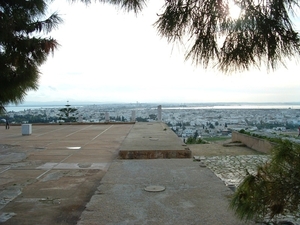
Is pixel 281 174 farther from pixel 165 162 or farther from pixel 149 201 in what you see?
pixel 165 162

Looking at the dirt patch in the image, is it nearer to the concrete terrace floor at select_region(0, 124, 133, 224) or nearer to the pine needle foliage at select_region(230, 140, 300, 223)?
the concrete terrace floor at select_region(0, 124, 133, 224)

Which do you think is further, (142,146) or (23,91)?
(142,146)

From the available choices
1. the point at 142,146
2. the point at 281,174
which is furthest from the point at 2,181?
the point at 281,174

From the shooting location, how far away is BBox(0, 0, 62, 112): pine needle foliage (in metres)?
3.48

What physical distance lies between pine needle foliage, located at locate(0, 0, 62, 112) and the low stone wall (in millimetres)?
6614

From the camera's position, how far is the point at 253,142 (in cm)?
1076

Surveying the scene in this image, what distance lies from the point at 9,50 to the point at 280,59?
2935mm

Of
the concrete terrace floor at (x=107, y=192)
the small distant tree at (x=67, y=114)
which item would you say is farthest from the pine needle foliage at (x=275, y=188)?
the small distant tree at (x=67, y=114)

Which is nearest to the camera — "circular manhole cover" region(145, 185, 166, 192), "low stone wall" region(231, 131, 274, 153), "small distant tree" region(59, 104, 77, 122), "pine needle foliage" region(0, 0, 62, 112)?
"pine needle foliage" region(0, 0, 62, 112)

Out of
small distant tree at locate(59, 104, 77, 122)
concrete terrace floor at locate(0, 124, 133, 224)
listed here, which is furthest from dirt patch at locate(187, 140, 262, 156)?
small distant tree at locate(59, 104, 77, 122)

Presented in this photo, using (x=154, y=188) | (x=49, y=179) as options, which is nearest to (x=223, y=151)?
(x=154, y=188)

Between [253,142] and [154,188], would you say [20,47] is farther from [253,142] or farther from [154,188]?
[253,142]

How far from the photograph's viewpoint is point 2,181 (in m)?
5.25

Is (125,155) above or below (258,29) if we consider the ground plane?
below
